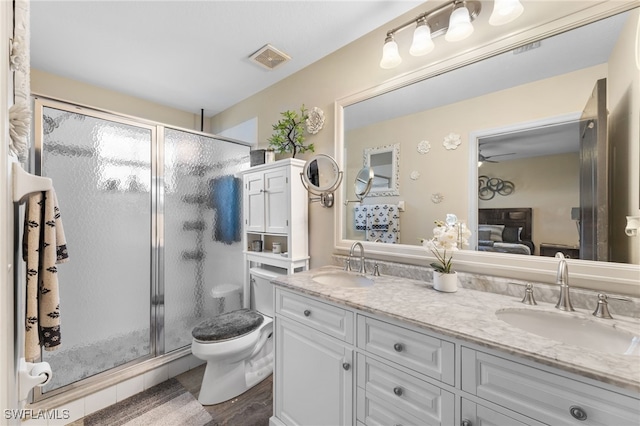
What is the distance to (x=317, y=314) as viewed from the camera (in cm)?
121

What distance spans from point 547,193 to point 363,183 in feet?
2.99

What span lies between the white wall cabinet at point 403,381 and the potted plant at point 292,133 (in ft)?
3.72

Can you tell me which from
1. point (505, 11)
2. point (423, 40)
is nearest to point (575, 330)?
point (505, 11)

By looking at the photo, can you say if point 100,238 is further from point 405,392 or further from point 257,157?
point 405,392

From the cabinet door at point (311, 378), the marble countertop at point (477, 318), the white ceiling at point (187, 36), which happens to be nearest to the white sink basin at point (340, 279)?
the marble countertop at point (477, 318)

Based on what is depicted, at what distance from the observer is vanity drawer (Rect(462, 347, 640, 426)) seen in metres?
0.60

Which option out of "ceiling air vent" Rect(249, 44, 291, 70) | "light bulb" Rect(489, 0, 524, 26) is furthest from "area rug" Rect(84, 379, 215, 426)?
"light bulb" Rect(489, 0, 524, 26)

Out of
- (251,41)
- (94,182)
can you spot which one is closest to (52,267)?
(94,182)

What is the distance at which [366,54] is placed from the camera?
167cm

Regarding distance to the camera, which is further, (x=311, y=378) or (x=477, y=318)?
(x=311, y=378)

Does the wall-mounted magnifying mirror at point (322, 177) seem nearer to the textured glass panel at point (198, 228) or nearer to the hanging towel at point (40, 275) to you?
the textured glass panel at point (198, 228)

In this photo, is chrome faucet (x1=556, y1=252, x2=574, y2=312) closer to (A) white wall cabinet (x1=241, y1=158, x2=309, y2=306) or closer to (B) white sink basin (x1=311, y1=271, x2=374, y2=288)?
(B) white sink basin (x1=311, y1=271, x2=374, y2=288)

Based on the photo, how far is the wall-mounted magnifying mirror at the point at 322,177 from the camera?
1784 mm

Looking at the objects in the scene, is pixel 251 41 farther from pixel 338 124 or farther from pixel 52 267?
pixel 52 267
